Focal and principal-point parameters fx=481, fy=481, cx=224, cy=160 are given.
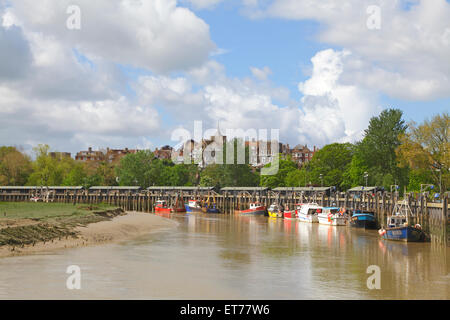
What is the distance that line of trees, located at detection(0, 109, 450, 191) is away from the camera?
250 ft

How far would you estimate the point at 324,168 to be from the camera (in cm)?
12450

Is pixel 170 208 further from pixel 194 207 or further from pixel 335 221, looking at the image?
pixel 335 221

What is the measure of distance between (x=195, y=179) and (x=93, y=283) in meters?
136

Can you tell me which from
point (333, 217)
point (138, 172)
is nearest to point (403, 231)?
point (333, 217)

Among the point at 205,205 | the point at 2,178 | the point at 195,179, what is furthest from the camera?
the point at 195,179

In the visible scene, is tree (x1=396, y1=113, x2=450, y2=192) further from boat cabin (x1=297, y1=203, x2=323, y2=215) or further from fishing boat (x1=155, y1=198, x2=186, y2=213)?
fishing boat (x1=155, y1=198, x2=186, y2=213)

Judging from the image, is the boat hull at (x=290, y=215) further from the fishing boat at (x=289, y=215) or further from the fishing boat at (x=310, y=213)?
the fishing boat at (x=310, y=213)

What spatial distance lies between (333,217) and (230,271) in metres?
41.5

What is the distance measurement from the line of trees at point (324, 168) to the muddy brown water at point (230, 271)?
38.8m

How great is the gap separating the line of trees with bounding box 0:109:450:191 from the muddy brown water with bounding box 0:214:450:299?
127ft

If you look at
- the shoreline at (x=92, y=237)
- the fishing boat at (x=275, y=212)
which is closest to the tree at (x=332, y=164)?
the fishing boat at (x=275, y=212)
